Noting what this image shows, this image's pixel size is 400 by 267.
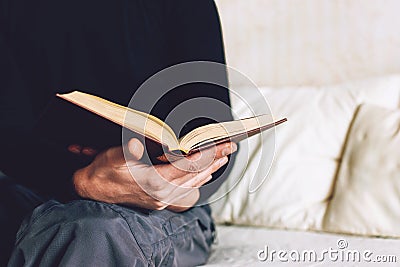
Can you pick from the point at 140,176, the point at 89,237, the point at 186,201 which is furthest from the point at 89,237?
the point at 186,201

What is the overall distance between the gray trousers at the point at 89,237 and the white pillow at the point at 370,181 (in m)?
0.47

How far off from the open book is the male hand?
29 millimetres

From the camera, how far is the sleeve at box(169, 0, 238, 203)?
1.11m

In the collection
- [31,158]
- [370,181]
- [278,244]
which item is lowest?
[278,244]

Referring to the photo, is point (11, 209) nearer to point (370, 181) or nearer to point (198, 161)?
point (198, 161)

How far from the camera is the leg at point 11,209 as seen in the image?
3.43 ft

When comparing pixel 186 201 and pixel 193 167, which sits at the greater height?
pixel 193 167

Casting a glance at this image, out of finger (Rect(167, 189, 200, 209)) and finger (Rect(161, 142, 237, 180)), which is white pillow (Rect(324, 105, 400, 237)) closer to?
finger (Rect(167, 189, 200, 209))

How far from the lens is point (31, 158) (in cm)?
104

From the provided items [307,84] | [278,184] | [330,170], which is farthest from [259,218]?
[307,84]

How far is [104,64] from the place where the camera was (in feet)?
3.98

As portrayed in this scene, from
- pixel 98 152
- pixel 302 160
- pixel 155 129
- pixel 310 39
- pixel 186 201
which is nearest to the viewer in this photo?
pixel 155 129

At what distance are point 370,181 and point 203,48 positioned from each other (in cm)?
45

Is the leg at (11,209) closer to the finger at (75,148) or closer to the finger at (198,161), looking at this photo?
the finger at (75,148)
